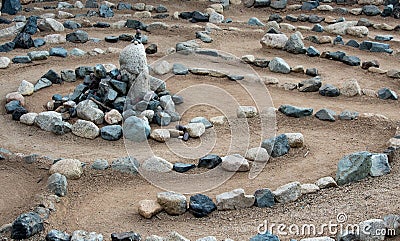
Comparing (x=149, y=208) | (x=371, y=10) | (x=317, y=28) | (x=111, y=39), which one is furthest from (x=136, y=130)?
(x=371, y=10)

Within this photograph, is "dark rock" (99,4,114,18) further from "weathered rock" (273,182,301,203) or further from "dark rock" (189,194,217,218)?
"weathered rock" (273,182,301,203)

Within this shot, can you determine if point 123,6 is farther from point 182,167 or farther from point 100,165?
point 182,167

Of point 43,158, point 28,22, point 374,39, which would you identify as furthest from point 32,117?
point 374,39

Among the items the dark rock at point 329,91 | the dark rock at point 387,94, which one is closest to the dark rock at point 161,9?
the dark rock at point 329,91

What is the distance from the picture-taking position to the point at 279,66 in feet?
34.8

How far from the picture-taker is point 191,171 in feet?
24.6

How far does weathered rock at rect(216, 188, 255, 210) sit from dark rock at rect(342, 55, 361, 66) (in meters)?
4.97

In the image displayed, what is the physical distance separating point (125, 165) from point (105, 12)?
650 centimetres

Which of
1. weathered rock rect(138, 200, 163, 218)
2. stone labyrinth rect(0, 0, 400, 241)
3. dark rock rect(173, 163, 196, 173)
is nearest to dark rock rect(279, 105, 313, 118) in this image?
stone labyrinth rect(0, 0, 400, 241)

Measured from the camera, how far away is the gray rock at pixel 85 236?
5938 mm

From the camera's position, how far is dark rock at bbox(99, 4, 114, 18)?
43.6ft

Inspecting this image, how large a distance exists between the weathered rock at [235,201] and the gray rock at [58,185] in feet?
5.15

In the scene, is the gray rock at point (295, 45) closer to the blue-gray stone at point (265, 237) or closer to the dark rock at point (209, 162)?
the dark rock at point (209, 162)

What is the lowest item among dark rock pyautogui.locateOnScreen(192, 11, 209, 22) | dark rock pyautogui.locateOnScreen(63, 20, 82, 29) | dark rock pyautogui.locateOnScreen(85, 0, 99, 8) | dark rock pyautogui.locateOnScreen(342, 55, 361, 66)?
dark rock pyautogui.locateOnScreen(85, 0, 99, 8)
